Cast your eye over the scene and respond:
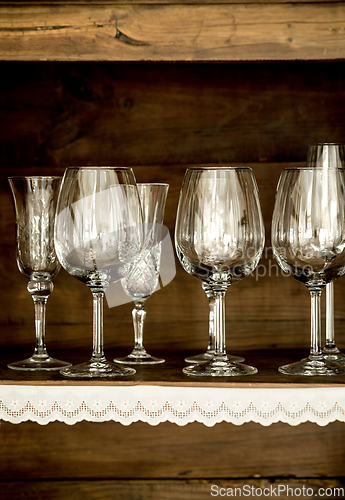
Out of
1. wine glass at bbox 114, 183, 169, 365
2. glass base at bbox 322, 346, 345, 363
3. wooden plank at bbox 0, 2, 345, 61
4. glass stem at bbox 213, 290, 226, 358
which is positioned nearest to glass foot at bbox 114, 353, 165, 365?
wine glass at bbox 114, 183, 169, 365

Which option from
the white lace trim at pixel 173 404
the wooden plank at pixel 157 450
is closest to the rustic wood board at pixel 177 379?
the white lace trim at pixel 173 404

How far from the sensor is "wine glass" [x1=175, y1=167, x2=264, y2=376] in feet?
2.14

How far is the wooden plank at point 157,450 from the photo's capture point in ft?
2.94

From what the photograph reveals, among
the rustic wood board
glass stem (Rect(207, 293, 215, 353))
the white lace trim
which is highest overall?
glass stem (Rect(207, 293, 215, 353))

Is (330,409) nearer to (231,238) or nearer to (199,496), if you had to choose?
(231,238)

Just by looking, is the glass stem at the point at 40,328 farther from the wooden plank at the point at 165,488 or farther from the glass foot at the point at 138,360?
the wooden plank at the point at 165,488

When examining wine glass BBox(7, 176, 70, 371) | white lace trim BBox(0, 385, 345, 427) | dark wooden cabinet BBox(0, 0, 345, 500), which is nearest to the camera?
white lace trim BBox(0, 385, 345, 427)

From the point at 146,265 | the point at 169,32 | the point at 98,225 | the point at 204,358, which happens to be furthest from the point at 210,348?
the point at 169,32

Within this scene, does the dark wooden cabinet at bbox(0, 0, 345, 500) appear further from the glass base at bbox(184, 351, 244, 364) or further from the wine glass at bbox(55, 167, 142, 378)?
the wine glass at bbox(55, 167, 142, 378)

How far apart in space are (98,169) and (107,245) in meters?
0.08

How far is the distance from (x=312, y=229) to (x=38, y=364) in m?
0.35

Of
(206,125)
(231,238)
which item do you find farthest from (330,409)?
(206,125)

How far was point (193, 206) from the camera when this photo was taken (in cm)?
66
